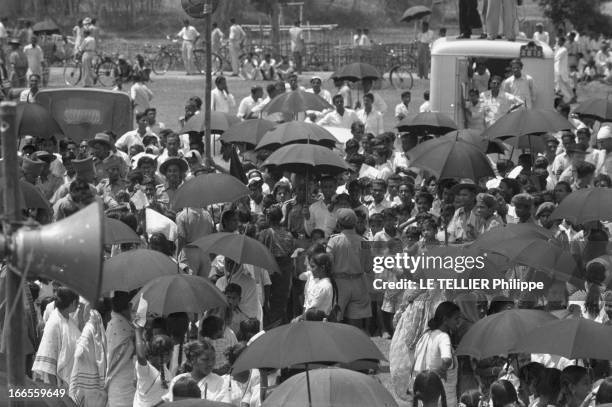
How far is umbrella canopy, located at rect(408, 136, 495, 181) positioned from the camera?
14.5 metres

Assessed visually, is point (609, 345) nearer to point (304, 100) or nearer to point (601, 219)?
point (601, 219)

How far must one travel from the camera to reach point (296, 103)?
1958cm

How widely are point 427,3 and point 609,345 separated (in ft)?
152

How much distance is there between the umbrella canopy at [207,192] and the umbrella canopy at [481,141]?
10.1 ft

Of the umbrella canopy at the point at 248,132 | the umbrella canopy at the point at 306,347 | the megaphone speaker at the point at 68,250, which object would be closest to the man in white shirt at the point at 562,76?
the umbrella canopy at the point at 248,132

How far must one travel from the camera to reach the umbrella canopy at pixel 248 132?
17516 mm

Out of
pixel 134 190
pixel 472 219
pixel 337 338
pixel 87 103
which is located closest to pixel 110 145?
pixel 134 190

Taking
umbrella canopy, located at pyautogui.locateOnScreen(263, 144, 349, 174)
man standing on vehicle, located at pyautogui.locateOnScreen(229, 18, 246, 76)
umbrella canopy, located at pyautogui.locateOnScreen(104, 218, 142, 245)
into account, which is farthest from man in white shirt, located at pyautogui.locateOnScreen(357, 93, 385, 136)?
man standing on vehicle, located at pyautogui.locateOnScreen(229, 18, 246, 76)

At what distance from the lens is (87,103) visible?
19938 mm

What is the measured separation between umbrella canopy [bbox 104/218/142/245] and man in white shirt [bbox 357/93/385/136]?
31.9 ft

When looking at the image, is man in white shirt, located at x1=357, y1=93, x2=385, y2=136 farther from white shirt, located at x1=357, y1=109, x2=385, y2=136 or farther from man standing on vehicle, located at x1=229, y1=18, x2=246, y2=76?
man standing on vehicle, located at x1=229, y1=18, x2=246, y2=76

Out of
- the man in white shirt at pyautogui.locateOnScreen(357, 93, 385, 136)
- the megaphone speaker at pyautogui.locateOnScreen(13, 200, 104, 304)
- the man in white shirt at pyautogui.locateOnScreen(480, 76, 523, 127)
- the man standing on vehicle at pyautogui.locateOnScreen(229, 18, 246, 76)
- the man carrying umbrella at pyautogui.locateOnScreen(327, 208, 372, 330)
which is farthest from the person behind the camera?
the man standing on vehicle at pyautogui.locateOnScreen(229, 18, 246, 76)

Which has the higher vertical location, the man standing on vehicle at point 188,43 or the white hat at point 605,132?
the white hat at point 605,132

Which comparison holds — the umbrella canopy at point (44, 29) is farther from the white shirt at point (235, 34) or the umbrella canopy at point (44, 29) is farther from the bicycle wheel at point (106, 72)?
the white shirt at point (235, 34)
